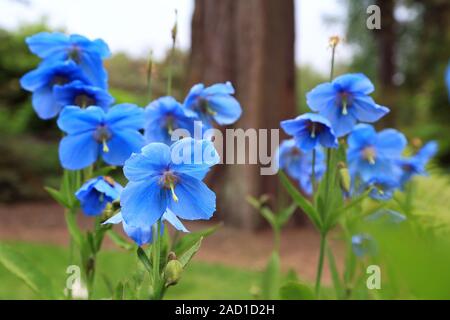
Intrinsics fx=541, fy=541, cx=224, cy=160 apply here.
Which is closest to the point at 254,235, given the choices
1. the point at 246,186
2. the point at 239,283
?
the point at 246,186

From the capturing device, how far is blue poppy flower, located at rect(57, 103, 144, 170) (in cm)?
106

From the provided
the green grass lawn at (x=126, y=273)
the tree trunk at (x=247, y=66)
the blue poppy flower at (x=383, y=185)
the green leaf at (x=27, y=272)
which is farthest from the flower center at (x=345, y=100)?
the tree trunk at (x=247, y=66)

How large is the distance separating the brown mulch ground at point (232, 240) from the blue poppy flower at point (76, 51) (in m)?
2.62

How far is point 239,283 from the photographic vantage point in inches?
126

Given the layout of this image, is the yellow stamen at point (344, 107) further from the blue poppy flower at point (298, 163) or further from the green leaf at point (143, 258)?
the green leaf at point (143, 258)

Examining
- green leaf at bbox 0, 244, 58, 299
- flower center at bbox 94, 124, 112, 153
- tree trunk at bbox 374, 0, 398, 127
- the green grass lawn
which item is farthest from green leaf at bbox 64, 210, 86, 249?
tree trunk at bbox 374, 0, 398, 127

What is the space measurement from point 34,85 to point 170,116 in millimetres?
330

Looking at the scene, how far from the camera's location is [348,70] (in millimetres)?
11352

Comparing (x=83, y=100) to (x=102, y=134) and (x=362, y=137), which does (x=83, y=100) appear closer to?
(x=102, y=134)

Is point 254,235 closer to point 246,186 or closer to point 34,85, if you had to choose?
point 246,186

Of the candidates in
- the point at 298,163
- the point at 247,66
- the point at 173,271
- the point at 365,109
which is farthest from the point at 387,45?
the point at 173,271

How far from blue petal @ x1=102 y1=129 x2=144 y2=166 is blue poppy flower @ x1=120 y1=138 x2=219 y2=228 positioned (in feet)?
1.14

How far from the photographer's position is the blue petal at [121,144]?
3.58 ft

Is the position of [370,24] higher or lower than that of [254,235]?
higher
